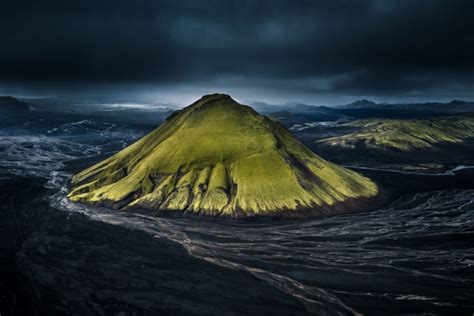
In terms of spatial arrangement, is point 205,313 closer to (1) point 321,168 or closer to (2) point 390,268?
(2) point 390,268

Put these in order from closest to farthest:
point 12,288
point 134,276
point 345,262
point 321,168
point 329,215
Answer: point 12,288, point 134,276, point 345,262, point 329,215, point 321,168

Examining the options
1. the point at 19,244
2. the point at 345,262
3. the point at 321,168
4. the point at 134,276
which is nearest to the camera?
the point at 134,276

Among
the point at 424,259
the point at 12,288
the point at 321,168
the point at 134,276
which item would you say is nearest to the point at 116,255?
the point at 134,276

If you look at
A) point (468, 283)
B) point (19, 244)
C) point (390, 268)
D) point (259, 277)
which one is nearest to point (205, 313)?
point (259, 277)

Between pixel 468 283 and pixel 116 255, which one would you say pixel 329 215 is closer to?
pixel 468 283

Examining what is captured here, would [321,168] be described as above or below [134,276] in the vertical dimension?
above

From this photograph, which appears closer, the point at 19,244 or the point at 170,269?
the point at 170,269

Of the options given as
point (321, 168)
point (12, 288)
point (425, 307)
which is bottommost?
point (12, 288)
